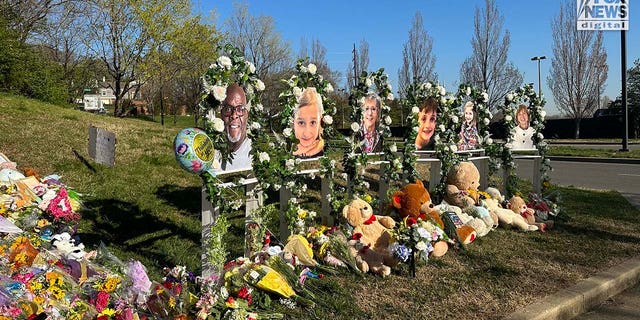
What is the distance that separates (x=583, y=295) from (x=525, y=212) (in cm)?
287

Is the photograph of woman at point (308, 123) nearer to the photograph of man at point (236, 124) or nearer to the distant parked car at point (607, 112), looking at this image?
the photograph of man at point (236, 124)

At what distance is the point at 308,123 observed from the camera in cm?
533

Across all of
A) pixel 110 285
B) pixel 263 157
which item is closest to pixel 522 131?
pixel 263 157

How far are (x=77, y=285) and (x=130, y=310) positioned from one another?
1.55 ft

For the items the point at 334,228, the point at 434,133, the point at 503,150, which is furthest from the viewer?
the point at 503,150

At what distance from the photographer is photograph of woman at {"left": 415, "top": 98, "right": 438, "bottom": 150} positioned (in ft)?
23.8

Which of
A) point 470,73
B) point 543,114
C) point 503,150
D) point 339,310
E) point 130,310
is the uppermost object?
point 470,73

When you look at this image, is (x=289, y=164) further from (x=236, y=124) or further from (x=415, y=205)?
(x=415, y=205)

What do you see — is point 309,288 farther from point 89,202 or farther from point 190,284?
point 89,202

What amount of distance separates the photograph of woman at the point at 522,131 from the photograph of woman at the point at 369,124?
9.70ft

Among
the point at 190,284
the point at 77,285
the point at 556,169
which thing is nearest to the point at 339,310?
the point at 190,284

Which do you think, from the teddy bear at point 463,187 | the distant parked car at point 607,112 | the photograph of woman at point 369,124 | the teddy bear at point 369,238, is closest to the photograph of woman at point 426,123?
the teddy bear at point 463,187

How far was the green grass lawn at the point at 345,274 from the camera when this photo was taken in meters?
4.06

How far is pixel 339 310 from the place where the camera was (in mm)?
3811
